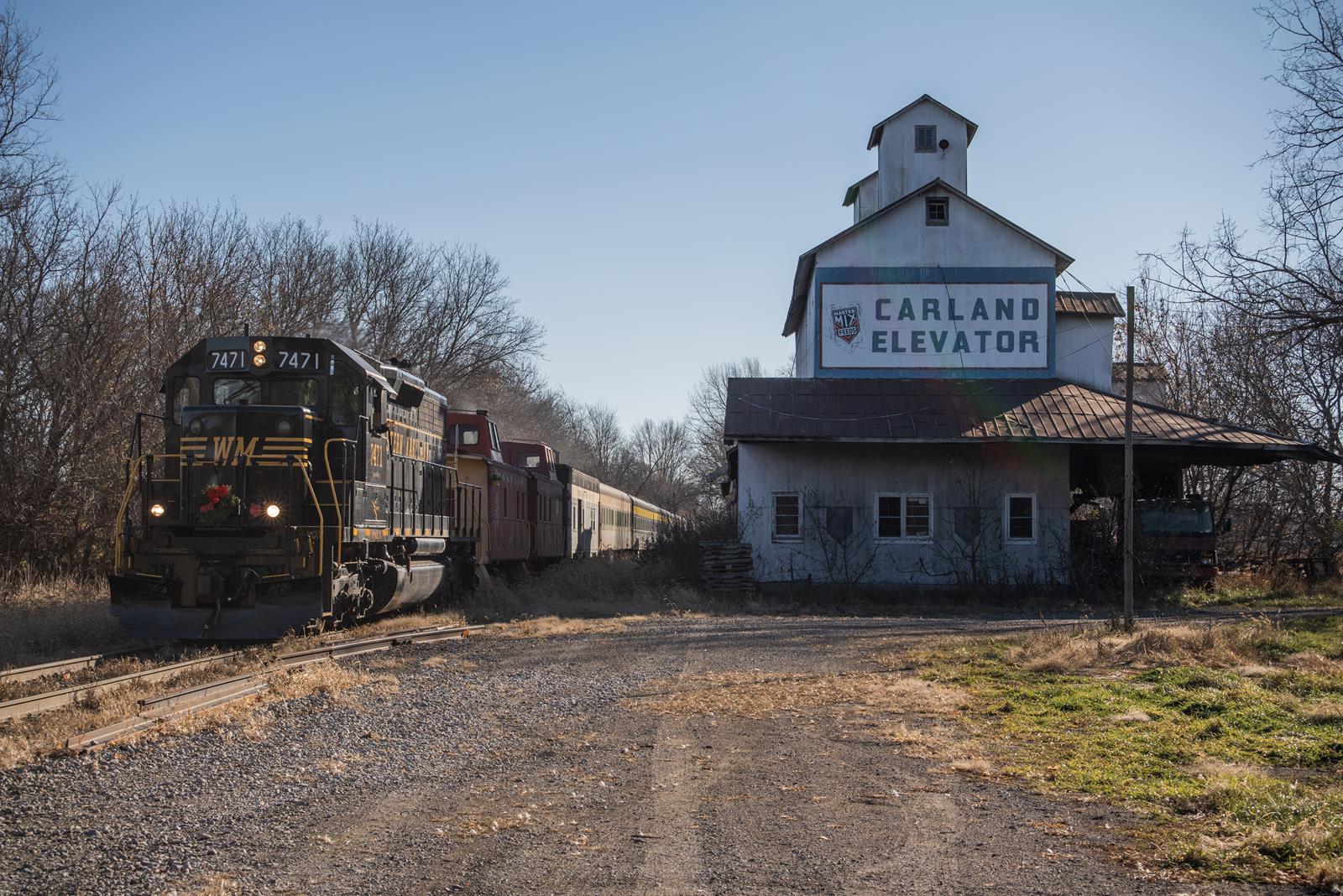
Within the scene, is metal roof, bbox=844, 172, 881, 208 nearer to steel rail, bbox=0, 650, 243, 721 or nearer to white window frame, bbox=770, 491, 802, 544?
white window frame, bbox=770, 491, 802, 544

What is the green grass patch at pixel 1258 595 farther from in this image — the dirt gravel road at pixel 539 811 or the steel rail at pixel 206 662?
the dirt gravel road at pixel 539 811

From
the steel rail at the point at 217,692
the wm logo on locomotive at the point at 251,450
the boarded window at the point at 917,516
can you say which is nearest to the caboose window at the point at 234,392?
the wm logo on locomotive at the point at 251,450

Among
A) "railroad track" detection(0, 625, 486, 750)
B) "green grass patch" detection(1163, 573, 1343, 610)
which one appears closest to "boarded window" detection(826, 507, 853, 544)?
"green grass patch" detection(1163, 573, 1343, 610)

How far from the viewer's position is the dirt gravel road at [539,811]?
5.09 metres

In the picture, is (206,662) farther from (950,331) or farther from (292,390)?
(950,331)

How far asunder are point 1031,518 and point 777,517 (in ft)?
20.0

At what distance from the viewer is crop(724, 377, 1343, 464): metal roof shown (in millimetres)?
24422

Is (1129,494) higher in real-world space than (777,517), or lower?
higher

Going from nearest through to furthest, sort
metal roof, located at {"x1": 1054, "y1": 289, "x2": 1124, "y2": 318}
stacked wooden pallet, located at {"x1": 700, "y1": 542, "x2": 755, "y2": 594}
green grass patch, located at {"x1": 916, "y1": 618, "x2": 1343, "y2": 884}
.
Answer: green grass patch, located at {"x1": 916, "y1": 618, "x2": 1343, "y2": 884} < stacked wooden pallet, located at {"x1": 700, "y1": 542, "x2": 755, "y2": 594} < metal roof, located at {"x1": 1054, "y1": 289, "x2": 1124, "y2": 318}

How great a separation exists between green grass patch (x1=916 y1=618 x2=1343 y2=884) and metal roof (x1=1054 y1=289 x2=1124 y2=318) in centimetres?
1587

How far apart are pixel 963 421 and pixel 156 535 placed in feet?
58.8

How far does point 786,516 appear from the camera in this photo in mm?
26047

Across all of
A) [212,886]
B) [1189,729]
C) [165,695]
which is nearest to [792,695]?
[1189,729]

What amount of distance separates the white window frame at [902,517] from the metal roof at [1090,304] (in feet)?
27.0
